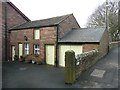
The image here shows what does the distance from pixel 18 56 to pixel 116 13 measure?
86.8 ft

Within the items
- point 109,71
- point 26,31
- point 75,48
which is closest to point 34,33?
point 26,31

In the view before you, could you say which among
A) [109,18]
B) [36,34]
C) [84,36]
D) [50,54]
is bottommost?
[50,54]

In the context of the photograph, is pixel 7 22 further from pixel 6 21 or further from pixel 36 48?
pixel 36 48

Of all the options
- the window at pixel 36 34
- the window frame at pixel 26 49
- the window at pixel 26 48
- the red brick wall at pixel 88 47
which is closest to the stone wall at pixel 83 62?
the red brick wall at pixel 88 47

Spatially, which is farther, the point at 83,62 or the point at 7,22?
the point at 7,22

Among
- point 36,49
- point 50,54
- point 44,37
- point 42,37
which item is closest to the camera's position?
point 50,54

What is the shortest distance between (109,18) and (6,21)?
22.6m

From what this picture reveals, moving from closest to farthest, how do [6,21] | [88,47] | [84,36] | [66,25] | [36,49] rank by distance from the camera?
[88,47] < [84,36] < [66,25] < [36,49] < [6,21]

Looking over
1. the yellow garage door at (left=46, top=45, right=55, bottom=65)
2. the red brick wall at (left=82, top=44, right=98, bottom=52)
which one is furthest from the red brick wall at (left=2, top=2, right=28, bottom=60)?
the red brick wall at (left=82, top=44, right=98, bottom=52)

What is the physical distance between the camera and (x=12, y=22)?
72.4 ft

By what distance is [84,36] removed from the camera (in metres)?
15.8

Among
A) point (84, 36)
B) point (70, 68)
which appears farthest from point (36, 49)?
point (70, 68)

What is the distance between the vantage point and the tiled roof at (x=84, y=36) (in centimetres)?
1463

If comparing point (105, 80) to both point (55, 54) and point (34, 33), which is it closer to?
point (55, 54)
